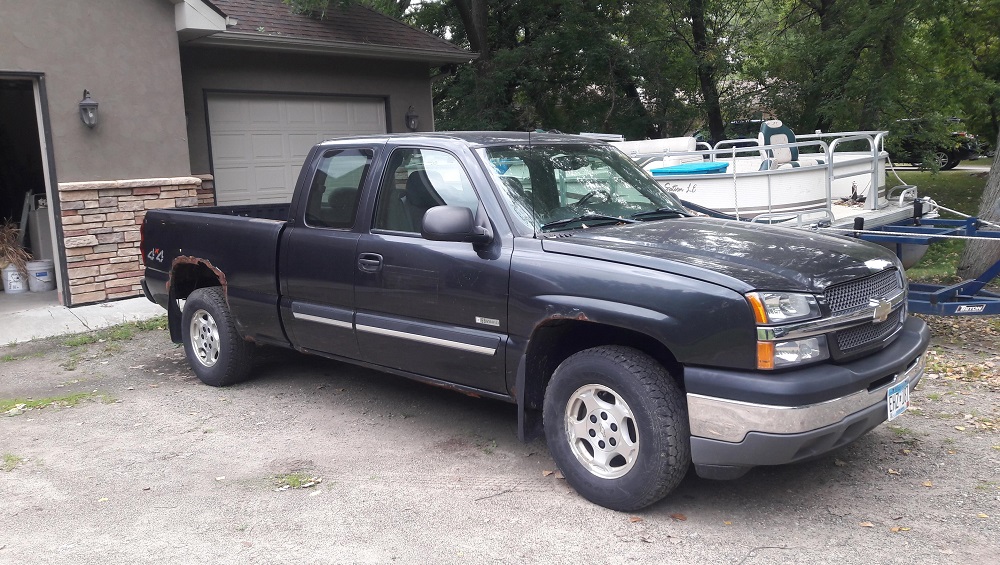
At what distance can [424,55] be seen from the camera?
1345cm

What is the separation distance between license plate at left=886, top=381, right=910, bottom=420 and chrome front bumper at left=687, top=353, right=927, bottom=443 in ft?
0.59

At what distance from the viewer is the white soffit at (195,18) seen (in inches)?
404

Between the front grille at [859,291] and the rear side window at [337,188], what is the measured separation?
297 centimetres

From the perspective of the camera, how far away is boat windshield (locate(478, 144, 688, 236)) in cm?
482

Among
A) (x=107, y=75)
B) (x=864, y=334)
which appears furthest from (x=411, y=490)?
(x=107, y=75)

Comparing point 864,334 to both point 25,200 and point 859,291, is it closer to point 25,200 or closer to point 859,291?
point 859,291

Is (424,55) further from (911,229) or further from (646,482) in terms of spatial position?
(646,482)

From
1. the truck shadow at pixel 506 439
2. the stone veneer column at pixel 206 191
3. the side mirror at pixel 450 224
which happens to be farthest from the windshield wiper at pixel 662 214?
the stone veneer column at pixel 206 191

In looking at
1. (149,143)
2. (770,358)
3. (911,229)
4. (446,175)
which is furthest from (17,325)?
(911,229)

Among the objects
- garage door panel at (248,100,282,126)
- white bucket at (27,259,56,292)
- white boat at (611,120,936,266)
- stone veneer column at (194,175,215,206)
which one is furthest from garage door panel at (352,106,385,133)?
white boat at (611,120,936,266)

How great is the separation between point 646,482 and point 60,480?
3388 millimetres

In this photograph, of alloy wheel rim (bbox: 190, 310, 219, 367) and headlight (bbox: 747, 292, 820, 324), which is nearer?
headlight (bbox: 747, 292, 820, 324)

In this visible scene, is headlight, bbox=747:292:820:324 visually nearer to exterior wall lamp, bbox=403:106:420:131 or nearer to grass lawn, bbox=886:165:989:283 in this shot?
grass lawn, bbox=886:165:989:283

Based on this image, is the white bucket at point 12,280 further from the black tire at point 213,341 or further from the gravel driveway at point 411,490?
the black tire at point 213,341
